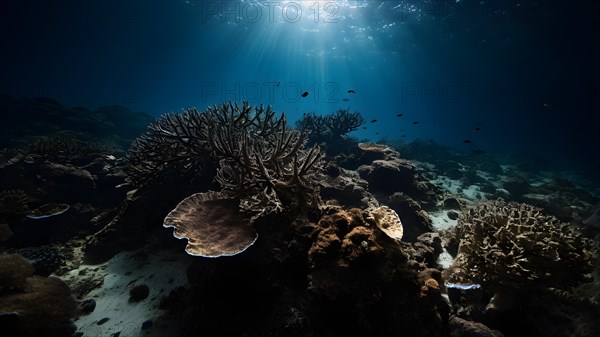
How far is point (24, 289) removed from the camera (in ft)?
10.2

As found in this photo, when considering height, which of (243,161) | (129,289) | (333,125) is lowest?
(129,289)

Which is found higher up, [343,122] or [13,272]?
[343,122]

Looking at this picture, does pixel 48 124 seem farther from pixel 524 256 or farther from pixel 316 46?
pixel 316 46

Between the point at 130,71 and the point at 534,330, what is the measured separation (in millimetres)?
70998

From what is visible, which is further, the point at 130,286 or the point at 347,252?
the point at 130,286

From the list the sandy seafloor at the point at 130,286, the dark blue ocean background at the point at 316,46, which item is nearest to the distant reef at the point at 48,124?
the dark blue ocean background at the point at 316,46

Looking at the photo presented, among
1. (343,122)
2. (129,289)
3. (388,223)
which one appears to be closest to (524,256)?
(388,223)

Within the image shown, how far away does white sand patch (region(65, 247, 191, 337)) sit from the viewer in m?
2.93

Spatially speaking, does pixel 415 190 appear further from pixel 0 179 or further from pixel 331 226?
pixel 0 179

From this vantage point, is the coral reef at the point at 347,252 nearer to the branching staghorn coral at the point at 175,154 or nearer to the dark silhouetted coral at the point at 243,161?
the dark silhouetted coral at the point at 243,161

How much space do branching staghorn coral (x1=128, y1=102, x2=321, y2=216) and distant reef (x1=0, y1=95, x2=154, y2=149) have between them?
16686 mm

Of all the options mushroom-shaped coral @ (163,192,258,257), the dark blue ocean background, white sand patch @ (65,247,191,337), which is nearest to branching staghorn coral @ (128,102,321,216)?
mushroom-shaped coral @ (163,192,258,257)

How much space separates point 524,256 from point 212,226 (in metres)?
3.96

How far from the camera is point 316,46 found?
42.1 meters
